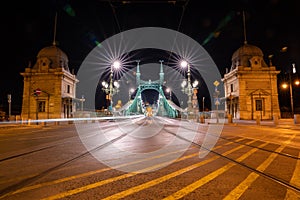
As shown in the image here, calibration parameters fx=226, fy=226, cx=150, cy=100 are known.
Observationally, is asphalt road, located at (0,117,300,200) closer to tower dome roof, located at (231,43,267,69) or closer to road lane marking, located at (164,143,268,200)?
road lane marking, located at (164,143,268,200)

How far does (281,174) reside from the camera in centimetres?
455

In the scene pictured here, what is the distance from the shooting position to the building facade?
4166cm

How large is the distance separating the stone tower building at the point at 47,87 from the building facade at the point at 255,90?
33.0m

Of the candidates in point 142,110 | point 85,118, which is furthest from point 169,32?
point 142,110

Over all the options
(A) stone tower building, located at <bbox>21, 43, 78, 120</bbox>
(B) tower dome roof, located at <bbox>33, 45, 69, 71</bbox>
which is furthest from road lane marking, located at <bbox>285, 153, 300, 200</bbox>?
(B) tower dome roof, located at <bbox>33, 45, 69, 71</bbox>

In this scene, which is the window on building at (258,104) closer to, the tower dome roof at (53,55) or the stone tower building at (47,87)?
the stone tower building at (47,87)

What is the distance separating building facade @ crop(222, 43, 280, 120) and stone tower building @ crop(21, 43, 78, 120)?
33.0 meters

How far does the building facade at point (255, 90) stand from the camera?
4166 centimetres

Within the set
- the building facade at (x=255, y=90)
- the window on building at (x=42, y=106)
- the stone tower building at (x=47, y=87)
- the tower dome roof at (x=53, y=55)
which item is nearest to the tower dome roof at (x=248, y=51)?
the building facade at (x=255, y=90)

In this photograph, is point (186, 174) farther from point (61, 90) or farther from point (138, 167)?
point (61, 90)

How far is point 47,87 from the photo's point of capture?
1781 inches

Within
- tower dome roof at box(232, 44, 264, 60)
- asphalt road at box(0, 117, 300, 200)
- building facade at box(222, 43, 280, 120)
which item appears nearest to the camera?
asphalt road at box(0, 117, 300, 200)

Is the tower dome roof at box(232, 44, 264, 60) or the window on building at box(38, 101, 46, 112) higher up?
the tower dome roof at box(232, 44, 264, 60)

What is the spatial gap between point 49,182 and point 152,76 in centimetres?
12421
